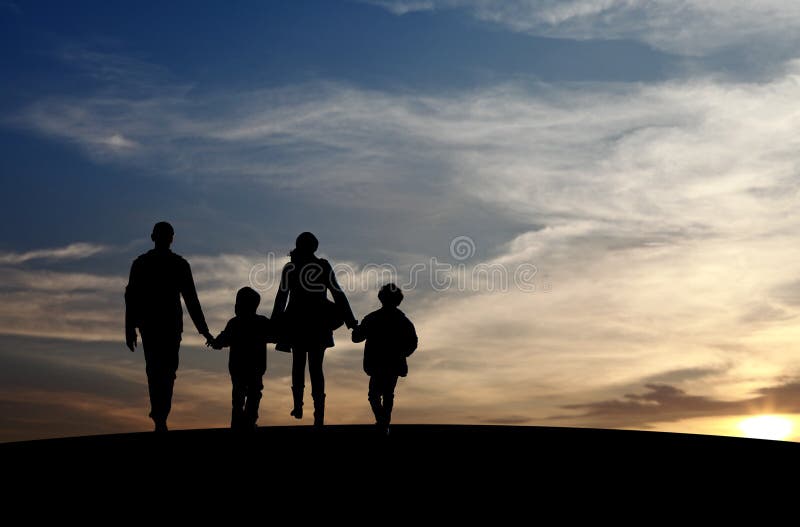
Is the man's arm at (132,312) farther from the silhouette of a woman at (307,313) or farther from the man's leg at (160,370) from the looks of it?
the silhouette of a woman at (307,313)

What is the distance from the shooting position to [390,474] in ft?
37.6

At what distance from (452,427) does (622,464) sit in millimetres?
5909

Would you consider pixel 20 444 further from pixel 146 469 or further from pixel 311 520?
pixel 311 520

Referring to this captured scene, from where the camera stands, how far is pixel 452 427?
719 inches

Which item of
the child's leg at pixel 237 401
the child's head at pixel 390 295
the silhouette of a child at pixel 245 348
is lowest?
the child's leg at pixel 237 401

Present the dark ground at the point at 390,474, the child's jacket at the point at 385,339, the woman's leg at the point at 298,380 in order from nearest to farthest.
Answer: the dark ground at the point at 390,474 < the woman's leg at the point at 298,380 < the child's jacket at the point at 385,339

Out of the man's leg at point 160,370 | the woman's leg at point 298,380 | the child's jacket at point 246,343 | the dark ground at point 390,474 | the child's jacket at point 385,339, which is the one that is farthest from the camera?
the child's jacket at point 385,339

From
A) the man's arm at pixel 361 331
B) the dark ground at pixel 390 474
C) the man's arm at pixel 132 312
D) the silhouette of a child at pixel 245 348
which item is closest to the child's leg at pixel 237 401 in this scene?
the silhouette of a child at pixel 245 348

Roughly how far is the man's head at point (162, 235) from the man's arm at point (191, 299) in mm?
359

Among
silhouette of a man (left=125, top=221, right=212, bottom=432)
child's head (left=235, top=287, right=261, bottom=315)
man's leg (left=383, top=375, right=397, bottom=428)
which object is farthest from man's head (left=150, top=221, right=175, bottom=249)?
man's leg (left=383, top=375, right=397, bottom=428)

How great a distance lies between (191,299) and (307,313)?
163 centimetres

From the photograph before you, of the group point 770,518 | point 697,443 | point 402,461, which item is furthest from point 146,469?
point 697,443

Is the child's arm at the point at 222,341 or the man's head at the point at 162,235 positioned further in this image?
the child's arm at the point at 222,341

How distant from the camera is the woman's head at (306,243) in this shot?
14922 mm
